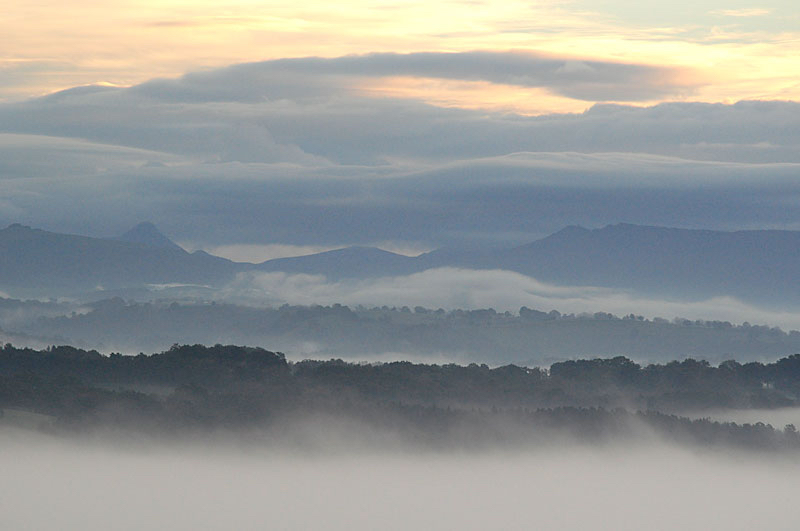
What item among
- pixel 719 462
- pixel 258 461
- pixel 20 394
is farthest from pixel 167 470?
pixel 719 462

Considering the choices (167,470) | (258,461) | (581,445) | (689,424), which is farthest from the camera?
(689,424)

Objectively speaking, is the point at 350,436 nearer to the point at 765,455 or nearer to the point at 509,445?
the point at 509,445

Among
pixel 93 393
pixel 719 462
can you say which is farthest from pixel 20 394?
pixel 719 462

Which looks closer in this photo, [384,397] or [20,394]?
[20,394]

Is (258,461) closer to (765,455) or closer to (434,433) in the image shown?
(434,433)

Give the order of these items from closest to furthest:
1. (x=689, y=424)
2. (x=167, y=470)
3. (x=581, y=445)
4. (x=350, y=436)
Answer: (x=167, y=470)
(x=350, y=436)
(x=581, y=445)
(x=689, y=424)

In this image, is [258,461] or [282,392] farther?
[282,392]

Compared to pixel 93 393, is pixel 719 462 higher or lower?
lower

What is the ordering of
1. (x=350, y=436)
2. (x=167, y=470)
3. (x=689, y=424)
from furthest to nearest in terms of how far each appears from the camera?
(x=689, y=424) → (x=350, y=436) → (x=167, y=470)

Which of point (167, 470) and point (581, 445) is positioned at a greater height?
point (167, 470)
